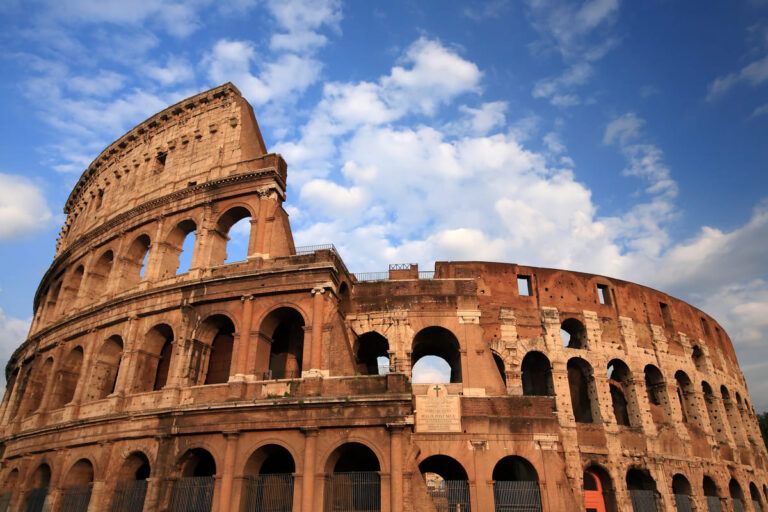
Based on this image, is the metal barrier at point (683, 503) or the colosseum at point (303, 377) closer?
the colosseum at point (303, 377)

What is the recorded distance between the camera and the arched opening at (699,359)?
Result: 24.9 m

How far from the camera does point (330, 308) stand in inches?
622

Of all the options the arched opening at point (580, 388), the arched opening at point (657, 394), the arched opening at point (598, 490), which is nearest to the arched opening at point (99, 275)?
the arched opening at point (580, 388)

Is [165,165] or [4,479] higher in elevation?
[165,165]

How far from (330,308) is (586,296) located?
11.5 meters

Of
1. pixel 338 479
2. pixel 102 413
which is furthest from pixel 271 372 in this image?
pixel 102 413

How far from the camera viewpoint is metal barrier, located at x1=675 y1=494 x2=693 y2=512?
19.6m

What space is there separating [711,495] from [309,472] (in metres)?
17.6

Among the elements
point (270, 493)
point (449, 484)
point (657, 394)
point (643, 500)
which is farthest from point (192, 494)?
point (657, 394)

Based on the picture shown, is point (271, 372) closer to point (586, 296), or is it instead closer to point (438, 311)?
point (438, 311)

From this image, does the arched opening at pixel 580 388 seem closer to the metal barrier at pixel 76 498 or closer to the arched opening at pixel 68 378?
the metal barrier at pixel 76 498

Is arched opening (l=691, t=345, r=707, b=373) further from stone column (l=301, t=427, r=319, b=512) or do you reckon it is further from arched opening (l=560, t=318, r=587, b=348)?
stone column (l=301, t=427, r=319, b=512)

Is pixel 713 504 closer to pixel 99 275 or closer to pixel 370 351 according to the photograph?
Answer: pixel 370 351

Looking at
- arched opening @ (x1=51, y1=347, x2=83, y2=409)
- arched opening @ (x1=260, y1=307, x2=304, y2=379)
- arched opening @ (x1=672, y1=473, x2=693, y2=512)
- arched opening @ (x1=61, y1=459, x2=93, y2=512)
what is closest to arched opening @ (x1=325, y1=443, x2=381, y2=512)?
arched opening @ (x1=260, y1=307, x2=304, y2=379)
